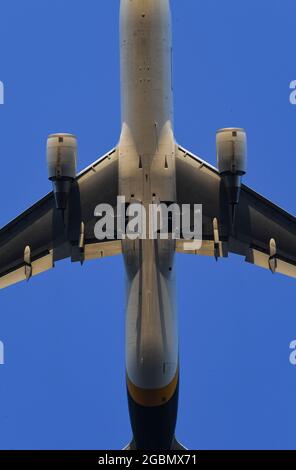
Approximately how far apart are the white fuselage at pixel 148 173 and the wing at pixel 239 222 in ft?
3.03

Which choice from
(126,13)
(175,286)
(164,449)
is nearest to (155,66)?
(126,13)

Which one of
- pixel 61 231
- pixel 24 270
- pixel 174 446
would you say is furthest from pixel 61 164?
pixel 174 446

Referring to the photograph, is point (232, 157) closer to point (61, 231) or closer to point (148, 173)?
point (148, 173)

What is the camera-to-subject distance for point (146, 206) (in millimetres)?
83312

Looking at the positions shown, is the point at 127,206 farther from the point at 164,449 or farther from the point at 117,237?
the point at 164,449

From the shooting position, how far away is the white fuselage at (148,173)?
3258 inches

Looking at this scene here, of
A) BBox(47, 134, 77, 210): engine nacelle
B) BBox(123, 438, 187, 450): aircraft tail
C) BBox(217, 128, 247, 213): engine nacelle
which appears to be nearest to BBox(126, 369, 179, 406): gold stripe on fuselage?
BBox(123, 438, 187, 450): aircraft tail

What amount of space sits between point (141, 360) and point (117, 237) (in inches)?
194

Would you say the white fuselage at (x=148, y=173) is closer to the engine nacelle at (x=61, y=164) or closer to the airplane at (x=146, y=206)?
the airplane at (x=146, y=206)

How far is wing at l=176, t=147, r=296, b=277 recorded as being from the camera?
279 feet

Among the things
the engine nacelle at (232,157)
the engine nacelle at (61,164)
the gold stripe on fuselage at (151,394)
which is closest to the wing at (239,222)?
the engine nacelle at (232,157)

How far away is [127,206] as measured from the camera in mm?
83625

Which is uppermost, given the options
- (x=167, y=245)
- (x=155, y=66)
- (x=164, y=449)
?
(x=155, y=66)

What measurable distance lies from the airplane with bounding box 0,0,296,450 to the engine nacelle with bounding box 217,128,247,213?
0.11 feet
